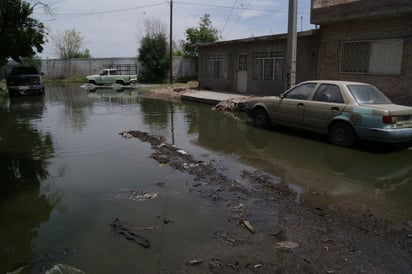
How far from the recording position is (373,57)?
1470 cm

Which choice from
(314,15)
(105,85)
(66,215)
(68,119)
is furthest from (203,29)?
(66,215)

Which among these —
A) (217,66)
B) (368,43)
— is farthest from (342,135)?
(217,66)

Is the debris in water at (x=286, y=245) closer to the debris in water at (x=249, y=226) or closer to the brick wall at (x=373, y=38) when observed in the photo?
the debris in water at (x=249, y=226)

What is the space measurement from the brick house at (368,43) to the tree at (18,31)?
37.9ft

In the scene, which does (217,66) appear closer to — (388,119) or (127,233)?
(388,119)

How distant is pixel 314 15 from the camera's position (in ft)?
52.8

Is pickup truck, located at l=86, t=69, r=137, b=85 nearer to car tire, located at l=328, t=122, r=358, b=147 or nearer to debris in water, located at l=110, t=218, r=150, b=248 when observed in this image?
car tire, located at l=328, t=122, r=358, b=147

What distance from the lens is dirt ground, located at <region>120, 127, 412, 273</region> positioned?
372 cm

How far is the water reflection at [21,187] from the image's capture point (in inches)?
170

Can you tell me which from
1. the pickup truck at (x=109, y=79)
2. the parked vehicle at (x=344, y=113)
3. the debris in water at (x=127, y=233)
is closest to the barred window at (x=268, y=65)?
the parked vehicle at (x=344, y=113)

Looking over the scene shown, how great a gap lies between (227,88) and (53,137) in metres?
15.1

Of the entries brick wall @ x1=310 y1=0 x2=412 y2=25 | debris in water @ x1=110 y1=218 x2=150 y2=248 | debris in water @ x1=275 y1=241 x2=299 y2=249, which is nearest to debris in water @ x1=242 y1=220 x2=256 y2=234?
debris in water @ x1=275 y1=241 x2=299 y2=249

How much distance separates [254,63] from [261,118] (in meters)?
10.9

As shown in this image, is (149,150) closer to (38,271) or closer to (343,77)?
(38,271)
